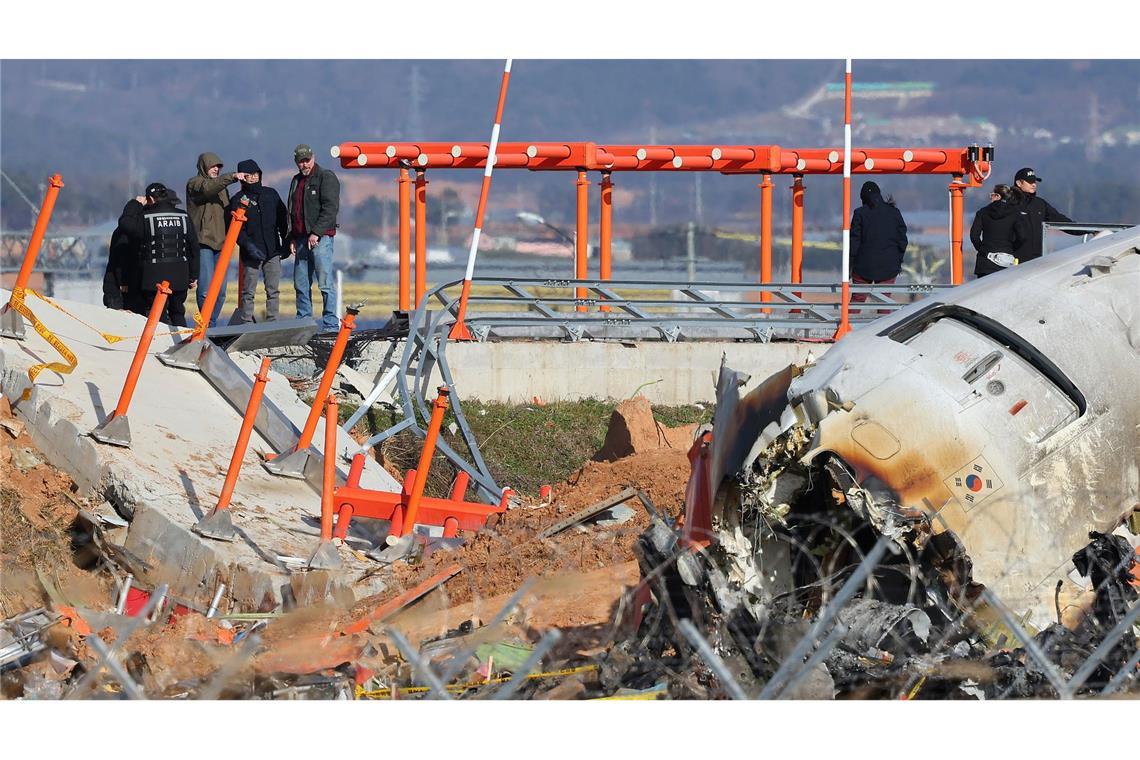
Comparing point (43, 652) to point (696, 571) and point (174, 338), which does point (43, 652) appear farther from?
point (174, 338)

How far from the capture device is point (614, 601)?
9.95 meters

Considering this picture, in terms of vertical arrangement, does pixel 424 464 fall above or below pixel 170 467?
above

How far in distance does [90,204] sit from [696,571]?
52.5 meters

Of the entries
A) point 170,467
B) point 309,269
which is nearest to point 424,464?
point 170,467

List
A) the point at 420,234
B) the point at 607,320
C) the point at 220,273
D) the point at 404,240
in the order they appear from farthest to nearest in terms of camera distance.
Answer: the point at 404,240
the point at 420,234
the point at 607,320
the point at 220,273

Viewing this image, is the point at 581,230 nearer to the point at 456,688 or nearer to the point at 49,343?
the point at 49,343

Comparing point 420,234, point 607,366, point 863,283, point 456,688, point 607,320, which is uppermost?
point 420,234

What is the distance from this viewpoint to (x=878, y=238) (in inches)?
732

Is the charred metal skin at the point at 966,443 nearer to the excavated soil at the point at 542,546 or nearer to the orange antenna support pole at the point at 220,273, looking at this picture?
the excavated soil at the point at 542,546

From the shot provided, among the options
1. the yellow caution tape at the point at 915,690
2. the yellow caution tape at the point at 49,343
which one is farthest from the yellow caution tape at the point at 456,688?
the yellow caution tape at the point at 49,343

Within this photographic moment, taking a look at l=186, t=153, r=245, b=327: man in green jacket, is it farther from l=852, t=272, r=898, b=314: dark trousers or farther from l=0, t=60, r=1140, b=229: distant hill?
l=0, t=60, r=1140, b=229: distant hill

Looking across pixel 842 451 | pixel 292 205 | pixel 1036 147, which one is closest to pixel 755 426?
pixel 842 451

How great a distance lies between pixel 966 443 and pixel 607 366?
28.8 feet

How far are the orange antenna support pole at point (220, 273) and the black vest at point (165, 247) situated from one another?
1.31 m
